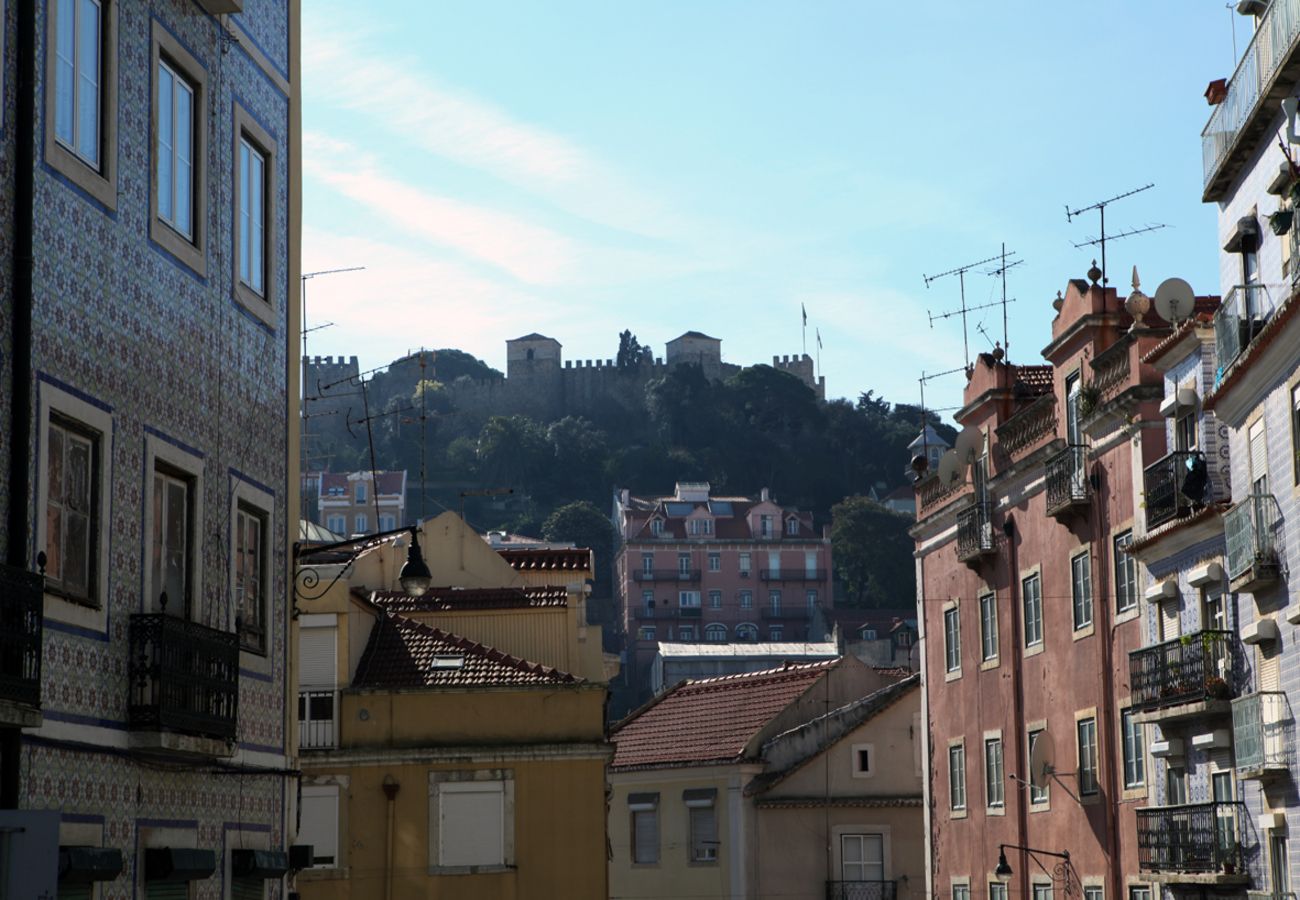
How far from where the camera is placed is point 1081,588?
106 feet

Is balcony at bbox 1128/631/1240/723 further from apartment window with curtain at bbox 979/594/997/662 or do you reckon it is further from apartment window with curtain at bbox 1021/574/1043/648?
apartment window with curtain at bbox 979/594/997/662

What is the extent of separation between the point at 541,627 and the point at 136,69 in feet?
70.8

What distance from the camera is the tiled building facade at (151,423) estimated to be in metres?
13.3

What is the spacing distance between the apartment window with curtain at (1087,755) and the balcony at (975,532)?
4.96 m

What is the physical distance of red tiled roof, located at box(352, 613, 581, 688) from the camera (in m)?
31.6

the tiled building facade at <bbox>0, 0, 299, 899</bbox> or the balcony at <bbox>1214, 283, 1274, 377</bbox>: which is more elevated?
the balcony at <bbox>1214, 283, 1274, 377</bbox>

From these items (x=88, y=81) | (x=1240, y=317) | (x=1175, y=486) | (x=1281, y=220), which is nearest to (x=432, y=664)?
(x=1175, y=486)

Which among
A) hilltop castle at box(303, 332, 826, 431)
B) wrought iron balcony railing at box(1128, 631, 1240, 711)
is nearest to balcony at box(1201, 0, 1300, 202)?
wrought iron balcony railing at box(1128, 631, 1240, 711)

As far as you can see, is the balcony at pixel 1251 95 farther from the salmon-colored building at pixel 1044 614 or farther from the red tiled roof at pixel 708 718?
the red tiled roof at pixel 708 718

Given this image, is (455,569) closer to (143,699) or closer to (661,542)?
(143,699)

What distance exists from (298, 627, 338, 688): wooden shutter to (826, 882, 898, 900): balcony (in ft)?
56.8

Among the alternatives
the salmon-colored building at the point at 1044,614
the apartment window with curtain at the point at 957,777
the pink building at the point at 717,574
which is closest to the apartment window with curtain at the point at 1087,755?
the salmon-colored building at the point at 1044,614

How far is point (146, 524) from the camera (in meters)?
15.3

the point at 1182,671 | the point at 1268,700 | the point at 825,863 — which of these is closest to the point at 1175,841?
the point at 1182,671
